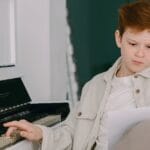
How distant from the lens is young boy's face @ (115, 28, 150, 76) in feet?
4.45

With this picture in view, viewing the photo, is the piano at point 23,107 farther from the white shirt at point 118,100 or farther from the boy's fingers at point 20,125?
the white shirt at point 118,100

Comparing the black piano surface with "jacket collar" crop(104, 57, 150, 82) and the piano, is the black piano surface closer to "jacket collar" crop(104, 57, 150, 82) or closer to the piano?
the piano

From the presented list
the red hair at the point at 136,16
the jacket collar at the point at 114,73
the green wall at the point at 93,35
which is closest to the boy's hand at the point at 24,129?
the jacket collar at the point at 114,73

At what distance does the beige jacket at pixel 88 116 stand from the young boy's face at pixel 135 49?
0.12ft

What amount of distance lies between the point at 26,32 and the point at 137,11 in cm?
84

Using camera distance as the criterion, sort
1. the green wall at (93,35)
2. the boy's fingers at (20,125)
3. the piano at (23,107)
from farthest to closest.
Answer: the green wall at (93,35) → the piano at (23,107) → the boy's fingers at (20,125)

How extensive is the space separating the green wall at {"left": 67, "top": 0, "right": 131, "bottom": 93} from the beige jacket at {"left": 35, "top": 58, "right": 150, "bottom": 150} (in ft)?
2.71

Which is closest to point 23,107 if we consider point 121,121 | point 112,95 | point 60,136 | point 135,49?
point 60,136

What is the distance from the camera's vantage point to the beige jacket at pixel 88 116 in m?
1.41

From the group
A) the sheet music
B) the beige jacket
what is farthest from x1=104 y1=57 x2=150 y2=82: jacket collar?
Result: the sheet music

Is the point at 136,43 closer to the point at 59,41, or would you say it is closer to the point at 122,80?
the point at 122,80

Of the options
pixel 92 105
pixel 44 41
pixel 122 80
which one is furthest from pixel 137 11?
pixel 44 41

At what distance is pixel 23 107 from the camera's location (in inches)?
72.7

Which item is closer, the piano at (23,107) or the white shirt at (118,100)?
the white shirt at (118,100)
